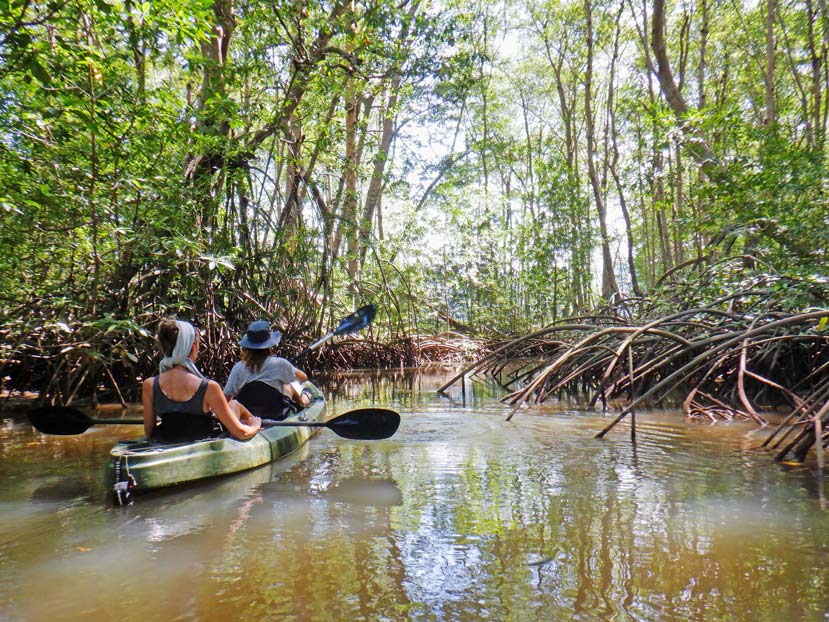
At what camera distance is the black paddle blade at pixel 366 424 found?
4.27m

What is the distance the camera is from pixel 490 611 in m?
2.02

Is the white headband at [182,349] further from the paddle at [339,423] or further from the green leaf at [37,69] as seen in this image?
the green leaf at [37,69]

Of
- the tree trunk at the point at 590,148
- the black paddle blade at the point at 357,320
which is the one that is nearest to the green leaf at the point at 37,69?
the black paddle blade at the point at 357,320

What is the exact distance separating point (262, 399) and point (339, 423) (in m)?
0.90

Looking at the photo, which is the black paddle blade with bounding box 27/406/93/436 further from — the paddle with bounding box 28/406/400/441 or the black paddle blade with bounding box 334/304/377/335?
the black paddle blade with bounding box 334/304/377/335

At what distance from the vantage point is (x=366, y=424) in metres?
4.31

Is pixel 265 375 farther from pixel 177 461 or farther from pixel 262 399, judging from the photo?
pixel 177 461

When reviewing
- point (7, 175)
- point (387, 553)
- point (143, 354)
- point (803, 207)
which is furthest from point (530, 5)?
point (387, 553)

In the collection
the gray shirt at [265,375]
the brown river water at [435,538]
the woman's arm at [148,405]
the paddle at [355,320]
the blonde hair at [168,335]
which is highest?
the paddle at [355,320]

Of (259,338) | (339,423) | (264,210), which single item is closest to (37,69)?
(259,338)

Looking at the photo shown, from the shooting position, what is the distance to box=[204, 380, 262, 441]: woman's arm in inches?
140

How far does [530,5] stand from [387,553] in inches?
610

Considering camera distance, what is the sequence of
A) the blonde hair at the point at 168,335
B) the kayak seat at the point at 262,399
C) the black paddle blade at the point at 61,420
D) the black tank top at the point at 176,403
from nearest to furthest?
the blonde hair at the point at 168,335 → the black tank top at the point at 176,403 → the black paddle blade at the point at 61,420 → the kayak seat at the point at 262,399

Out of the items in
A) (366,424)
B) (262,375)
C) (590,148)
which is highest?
(590,148)
